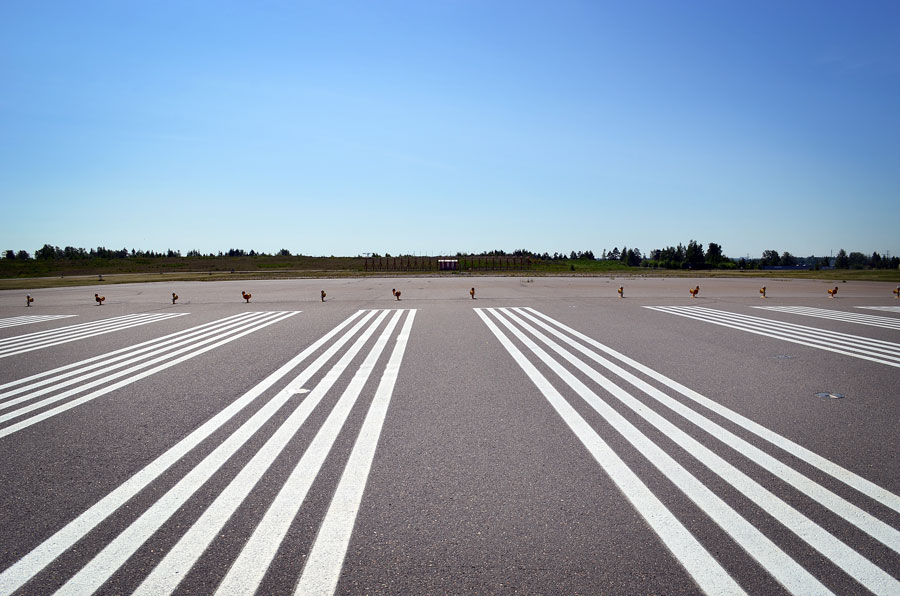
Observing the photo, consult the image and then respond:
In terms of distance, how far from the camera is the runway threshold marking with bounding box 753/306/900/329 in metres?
13.4

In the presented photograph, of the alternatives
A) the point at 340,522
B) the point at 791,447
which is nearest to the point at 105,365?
the point at 340,522

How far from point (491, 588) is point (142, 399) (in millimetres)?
5682

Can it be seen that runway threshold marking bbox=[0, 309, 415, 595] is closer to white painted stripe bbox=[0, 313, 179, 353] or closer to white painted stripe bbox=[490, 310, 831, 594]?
white painted stripe bbox=[490, 310, 831, 594]

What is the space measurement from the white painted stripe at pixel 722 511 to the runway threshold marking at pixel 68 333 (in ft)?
A: 38.9

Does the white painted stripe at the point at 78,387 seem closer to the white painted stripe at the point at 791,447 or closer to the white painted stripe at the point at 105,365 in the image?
the white painted stripe at the point at 105,365

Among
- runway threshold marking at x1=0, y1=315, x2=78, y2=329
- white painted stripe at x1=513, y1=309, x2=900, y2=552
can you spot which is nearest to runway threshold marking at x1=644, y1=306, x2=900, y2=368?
white painted stripe at x1=513, y1=309, x2=900, y2=552

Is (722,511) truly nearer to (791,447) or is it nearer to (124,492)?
(791,447)

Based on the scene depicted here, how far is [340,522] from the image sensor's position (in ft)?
10.4

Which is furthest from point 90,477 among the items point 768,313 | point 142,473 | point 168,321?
point 768,313

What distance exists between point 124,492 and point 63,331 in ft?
41.1

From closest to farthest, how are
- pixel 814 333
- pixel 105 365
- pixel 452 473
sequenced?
pixel 452 473, pixel 105 365, pixel 814 333

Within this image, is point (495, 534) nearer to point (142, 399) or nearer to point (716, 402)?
point (716, 402)

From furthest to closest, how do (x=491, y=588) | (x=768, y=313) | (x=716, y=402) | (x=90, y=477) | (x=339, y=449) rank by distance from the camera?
(x=768, y=313) < (x=716, y=402) < (x=339, y=449) < (x=90, y=477) < (x=491, y=588)

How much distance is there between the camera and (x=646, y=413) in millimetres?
5414
